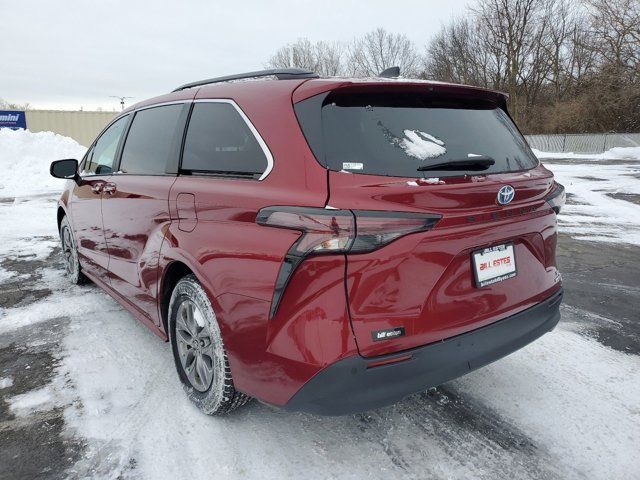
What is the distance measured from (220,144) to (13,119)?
96.0 ft

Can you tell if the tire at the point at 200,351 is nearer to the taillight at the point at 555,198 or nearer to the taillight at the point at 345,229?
the taillight at the point at 345,229

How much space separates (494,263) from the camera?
2.15 meters

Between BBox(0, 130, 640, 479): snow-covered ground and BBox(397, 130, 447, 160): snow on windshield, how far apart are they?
139 centimetres

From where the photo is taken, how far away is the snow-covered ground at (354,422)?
217 cm

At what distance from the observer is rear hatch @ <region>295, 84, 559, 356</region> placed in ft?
6.10

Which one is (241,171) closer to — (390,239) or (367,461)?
(390,239)

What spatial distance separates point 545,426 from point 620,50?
118 feet

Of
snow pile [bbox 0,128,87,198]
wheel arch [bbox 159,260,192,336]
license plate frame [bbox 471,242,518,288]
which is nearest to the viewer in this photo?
license plate frame [bbox 471,242,518,288]

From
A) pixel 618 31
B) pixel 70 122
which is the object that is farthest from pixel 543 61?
pixel 70 122


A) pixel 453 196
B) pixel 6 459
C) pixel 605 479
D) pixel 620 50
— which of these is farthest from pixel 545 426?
pixel 620 50

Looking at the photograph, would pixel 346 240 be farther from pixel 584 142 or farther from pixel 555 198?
pixel 584 142

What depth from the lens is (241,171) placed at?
7.47 ft

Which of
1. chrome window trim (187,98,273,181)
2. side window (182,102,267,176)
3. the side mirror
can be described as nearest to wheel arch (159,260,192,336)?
side window (182,102,267,176)

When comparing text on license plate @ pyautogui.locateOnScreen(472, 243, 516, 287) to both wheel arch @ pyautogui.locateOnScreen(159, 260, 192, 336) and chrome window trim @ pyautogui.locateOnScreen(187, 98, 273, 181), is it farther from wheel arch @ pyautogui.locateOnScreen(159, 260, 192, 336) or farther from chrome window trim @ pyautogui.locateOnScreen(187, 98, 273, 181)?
wheel arch @ pyautogui.locateOnScreen(159, 260, 192, 336)
